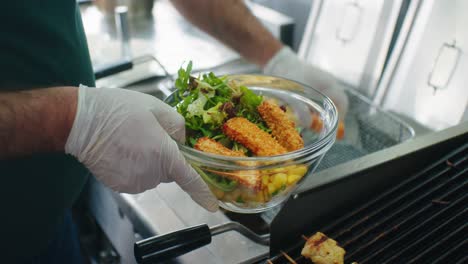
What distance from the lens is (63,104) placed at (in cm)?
100

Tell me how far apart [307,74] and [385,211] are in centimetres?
65

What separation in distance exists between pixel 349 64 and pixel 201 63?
72 centimetres

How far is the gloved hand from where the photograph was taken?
3.23 feet

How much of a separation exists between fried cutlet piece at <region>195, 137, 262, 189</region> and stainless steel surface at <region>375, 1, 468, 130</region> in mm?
962

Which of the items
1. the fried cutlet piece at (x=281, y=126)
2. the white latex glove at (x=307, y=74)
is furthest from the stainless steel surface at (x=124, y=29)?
the fried cutlet piece at (x=281, y=126)

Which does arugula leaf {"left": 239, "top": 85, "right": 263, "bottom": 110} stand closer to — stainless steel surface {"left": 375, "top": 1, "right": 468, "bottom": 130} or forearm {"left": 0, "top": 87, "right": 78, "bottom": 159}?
forearm {"left": 0, "top": 87, "right": 78, "bottom": 159}

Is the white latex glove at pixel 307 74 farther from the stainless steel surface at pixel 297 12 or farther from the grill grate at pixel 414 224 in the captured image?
the stainless steel surface at pixel 297 12

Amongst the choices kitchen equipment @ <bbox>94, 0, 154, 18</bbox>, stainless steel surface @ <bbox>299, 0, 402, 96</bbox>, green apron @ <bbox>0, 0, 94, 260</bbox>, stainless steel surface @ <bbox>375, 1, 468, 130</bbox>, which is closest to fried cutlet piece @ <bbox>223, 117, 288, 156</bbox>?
green apron @ <bbox>0, 0, 94, 260</bbox>

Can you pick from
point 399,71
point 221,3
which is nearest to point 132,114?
point 221,3

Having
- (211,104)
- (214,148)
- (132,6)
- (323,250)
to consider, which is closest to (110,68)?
(211,104)

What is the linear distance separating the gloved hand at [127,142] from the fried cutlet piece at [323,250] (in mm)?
256

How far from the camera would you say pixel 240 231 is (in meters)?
1.06

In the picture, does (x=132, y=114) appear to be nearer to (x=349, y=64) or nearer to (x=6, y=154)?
(x=6, y=154)

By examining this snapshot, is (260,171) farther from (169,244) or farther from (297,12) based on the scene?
(297,12)
